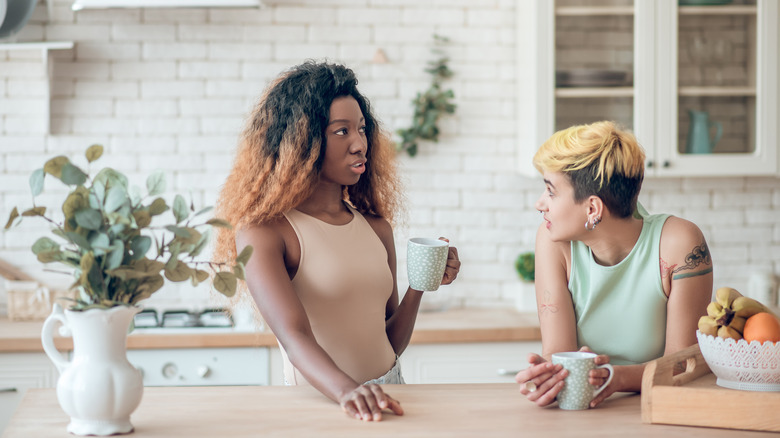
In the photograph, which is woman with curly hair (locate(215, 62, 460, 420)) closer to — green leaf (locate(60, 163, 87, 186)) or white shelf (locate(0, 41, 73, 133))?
green leaf (locate(60, 163, 87, 186))

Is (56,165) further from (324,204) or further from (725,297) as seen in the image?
(725,297)

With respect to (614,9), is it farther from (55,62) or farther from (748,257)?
(55,62)

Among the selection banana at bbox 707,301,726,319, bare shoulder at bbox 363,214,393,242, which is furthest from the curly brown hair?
banana at bbox 707,301,726,319

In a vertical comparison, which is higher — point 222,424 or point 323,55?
point 323,55

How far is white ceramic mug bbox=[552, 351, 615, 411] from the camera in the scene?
60.0 inches

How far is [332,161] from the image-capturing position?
1883mm

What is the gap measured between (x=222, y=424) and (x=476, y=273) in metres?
2.23

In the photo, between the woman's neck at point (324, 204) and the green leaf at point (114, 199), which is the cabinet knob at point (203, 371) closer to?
the woman's neck at point (324, 204)

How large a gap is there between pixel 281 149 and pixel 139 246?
0.58 meters

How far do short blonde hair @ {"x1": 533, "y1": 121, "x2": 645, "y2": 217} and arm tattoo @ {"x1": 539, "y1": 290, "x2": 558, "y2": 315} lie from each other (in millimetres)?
225

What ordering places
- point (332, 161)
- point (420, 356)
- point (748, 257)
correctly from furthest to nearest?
point (748, 257) → point (420, 356) → point (332, 161)

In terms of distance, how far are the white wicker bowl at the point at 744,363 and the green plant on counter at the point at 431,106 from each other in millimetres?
2089

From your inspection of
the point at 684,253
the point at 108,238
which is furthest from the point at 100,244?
the point at 684,253

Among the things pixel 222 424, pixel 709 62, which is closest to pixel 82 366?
pixel 222 424
